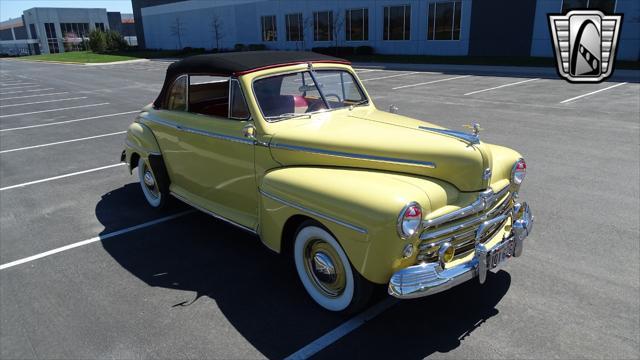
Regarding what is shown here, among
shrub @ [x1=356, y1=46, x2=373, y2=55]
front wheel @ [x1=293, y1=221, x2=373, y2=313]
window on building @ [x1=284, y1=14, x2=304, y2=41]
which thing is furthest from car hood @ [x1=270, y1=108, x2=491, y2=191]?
window on building @ [x1=284, y1=14, x2=304, y2=41]

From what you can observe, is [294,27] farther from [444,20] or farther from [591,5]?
[591,5]

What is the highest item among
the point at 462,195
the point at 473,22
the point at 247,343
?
the point at 473,22

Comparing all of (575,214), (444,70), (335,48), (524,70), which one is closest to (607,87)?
(524,70)

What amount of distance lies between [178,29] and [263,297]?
5313 cm

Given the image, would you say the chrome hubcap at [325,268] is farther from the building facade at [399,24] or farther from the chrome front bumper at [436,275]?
the building facade at [399,24]

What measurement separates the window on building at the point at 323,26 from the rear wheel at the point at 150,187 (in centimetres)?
3182

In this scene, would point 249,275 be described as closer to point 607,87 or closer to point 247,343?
point 247,343

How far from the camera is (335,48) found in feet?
113

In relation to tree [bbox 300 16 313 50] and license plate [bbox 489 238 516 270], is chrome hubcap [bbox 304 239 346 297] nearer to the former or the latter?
license plate [bbox 489 238 516 270]

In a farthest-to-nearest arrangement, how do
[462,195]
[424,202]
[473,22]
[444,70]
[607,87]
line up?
[473,22] → [444,70] → [607,87] → [462,195] → [424,202]

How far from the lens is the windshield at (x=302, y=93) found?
4.39 meters

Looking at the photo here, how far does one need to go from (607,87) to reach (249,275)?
15.9 meters

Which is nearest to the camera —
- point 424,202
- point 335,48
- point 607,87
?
point 424,202

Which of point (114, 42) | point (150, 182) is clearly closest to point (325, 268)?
point (150, 182)
